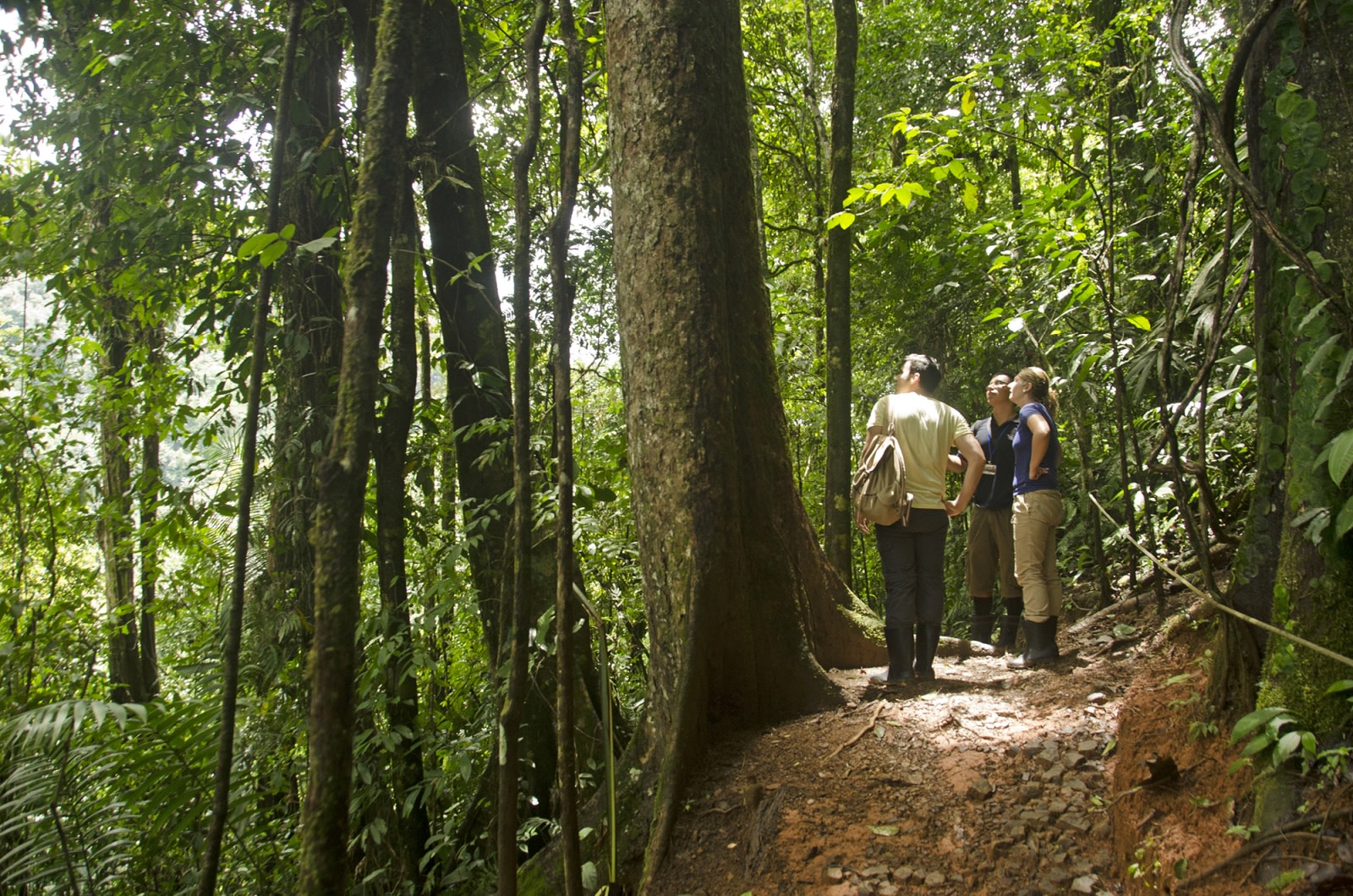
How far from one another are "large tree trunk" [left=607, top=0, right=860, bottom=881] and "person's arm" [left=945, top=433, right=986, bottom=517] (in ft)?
5.16

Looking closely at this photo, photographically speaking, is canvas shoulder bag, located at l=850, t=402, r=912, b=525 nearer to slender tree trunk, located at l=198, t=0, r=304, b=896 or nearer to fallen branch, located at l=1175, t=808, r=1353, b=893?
fallen branch, located at l=1175, t=808, r=1353, b=893

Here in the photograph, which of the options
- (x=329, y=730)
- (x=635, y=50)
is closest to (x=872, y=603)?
(x=635, y=50)

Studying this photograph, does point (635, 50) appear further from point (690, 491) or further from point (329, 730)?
point (329, 730)

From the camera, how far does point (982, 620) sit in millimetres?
6922

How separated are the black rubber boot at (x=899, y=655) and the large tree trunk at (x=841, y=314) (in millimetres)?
3033

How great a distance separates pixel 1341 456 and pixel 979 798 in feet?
6.34

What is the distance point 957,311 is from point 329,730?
10.5 meters

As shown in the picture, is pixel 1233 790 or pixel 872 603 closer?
pixel 1233 790

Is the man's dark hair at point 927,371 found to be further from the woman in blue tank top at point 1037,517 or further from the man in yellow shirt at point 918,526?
the woman in blue tank top at point 1037,517

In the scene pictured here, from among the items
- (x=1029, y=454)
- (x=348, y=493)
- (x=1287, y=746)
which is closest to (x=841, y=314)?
(x=1029, y=454)

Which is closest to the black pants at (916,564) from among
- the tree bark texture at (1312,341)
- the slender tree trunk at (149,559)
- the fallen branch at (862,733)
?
the fallen branch at (862,733)

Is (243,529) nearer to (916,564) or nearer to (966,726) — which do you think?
(966,726)

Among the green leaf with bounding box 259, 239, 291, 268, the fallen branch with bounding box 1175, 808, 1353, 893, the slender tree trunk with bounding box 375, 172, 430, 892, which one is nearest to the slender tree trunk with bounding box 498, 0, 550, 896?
the green leaf with bounding box 259, 239, 291, 268

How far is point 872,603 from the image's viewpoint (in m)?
15.0
